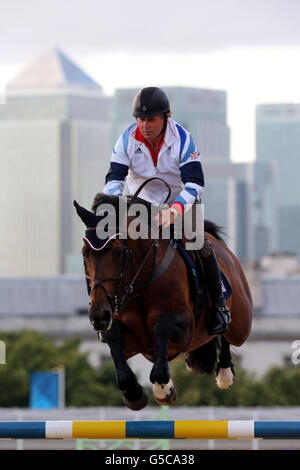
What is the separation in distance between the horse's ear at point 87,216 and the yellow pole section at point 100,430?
69.1 inches

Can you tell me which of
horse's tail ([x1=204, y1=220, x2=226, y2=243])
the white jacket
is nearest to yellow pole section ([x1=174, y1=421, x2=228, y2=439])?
the white jacket

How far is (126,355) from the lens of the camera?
11141mm

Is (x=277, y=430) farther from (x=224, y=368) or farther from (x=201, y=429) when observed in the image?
(x=224, y=368)

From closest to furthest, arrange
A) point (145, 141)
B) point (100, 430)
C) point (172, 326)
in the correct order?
1. point (100, 430)
2. point (172, 326)
3. point (145, 141)

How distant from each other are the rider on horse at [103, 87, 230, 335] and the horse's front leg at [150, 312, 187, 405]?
3.28 feet

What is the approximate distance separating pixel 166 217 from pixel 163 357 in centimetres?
130

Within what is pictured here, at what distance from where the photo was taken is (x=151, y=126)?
37.2 ft

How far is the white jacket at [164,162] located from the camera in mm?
11523

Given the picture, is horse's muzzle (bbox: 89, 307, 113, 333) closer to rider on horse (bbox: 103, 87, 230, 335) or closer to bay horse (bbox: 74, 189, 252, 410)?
bay horse (bbox: 74, 189, 252, 410)

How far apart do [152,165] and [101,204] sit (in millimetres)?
888

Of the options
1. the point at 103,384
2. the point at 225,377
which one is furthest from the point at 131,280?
the point at 103,384

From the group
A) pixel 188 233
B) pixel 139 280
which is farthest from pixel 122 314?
pixel 188 233

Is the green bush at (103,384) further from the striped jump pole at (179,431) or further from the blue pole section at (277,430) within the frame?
the blue pole section at (277,430)
